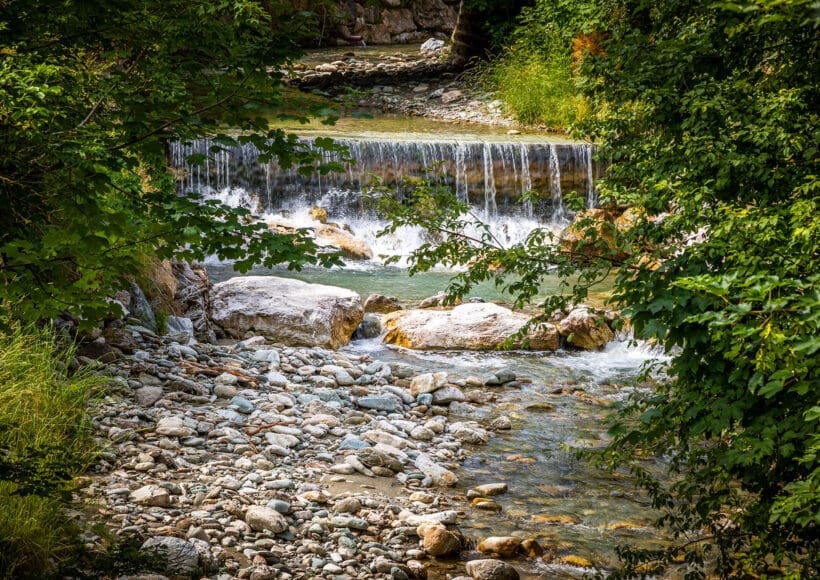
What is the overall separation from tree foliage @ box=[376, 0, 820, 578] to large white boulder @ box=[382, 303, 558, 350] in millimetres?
4712

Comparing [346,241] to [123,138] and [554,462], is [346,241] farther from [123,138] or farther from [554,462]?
[123,138]

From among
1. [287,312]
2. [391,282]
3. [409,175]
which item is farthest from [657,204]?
[409,175]

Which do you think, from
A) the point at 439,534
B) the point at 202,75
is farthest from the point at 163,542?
the point at 202,75

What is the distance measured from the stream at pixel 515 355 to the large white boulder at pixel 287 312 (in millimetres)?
407

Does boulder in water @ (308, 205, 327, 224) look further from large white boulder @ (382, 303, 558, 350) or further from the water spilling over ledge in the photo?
large white boulder @ (382, 303, 558, 350)

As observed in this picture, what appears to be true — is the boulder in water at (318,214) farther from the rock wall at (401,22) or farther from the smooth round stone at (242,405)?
the rock wall at (401,22)

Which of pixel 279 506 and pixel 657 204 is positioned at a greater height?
pixel 657 204

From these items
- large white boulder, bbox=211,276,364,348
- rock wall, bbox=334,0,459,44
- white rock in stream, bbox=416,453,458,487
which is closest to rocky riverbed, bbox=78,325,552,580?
white rock in stream, bbox=416,453,458,487

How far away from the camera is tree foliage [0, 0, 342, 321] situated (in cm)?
239

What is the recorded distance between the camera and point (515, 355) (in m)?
8.64

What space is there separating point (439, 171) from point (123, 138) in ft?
37.6

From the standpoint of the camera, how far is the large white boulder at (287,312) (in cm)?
826

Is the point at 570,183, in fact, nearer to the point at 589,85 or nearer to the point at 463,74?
the point at 463,74

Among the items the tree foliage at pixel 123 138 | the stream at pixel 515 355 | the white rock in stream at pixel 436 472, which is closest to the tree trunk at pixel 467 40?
the stream at pixel 515 355
